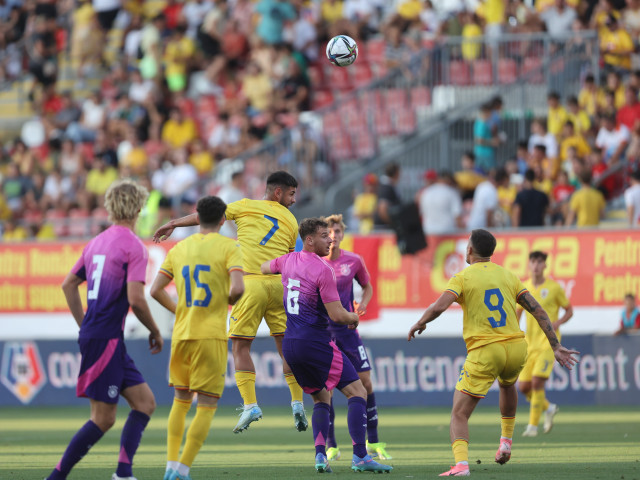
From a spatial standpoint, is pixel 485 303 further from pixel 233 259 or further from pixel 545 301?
pixel 545 301

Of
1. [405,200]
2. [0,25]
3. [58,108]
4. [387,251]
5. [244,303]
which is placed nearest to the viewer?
[244,303]

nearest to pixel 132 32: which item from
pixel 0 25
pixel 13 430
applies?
pixel 0 25

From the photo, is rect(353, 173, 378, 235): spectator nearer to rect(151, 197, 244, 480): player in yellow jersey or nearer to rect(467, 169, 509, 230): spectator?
rect(467, 169, 509, 230): spectator

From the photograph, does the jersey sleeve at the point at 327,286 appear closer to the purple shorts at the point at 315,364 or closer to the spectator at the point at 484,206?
the purple shorts at the point at 315,364

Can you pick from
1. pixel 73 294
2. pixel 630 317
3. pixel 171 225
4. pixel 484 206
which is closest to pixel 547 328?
pixel 171 225

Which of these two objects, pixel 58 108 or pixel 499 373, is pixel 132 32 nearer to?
pixel 58 108

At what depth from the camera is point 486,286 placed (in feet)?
32.8

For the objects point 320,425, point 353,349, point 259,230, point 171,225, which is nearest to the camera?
point 320,425

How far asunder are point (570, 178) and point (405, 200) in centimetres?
341

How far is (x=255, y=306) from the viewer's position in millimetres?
11359

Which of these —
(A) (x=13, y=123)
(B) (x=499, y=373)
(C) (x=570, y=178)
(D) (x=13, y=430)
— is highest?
(A) (x=13, y=123)

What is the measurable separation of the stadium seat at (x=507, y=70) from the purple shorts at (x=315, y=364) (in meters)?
14.1

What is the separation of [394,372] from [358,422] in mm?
9363

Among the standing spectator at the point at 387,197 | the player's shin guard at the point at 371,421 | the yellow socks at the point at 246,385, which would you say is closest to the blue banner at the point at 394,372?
the standing spectator at the point at 387,197
